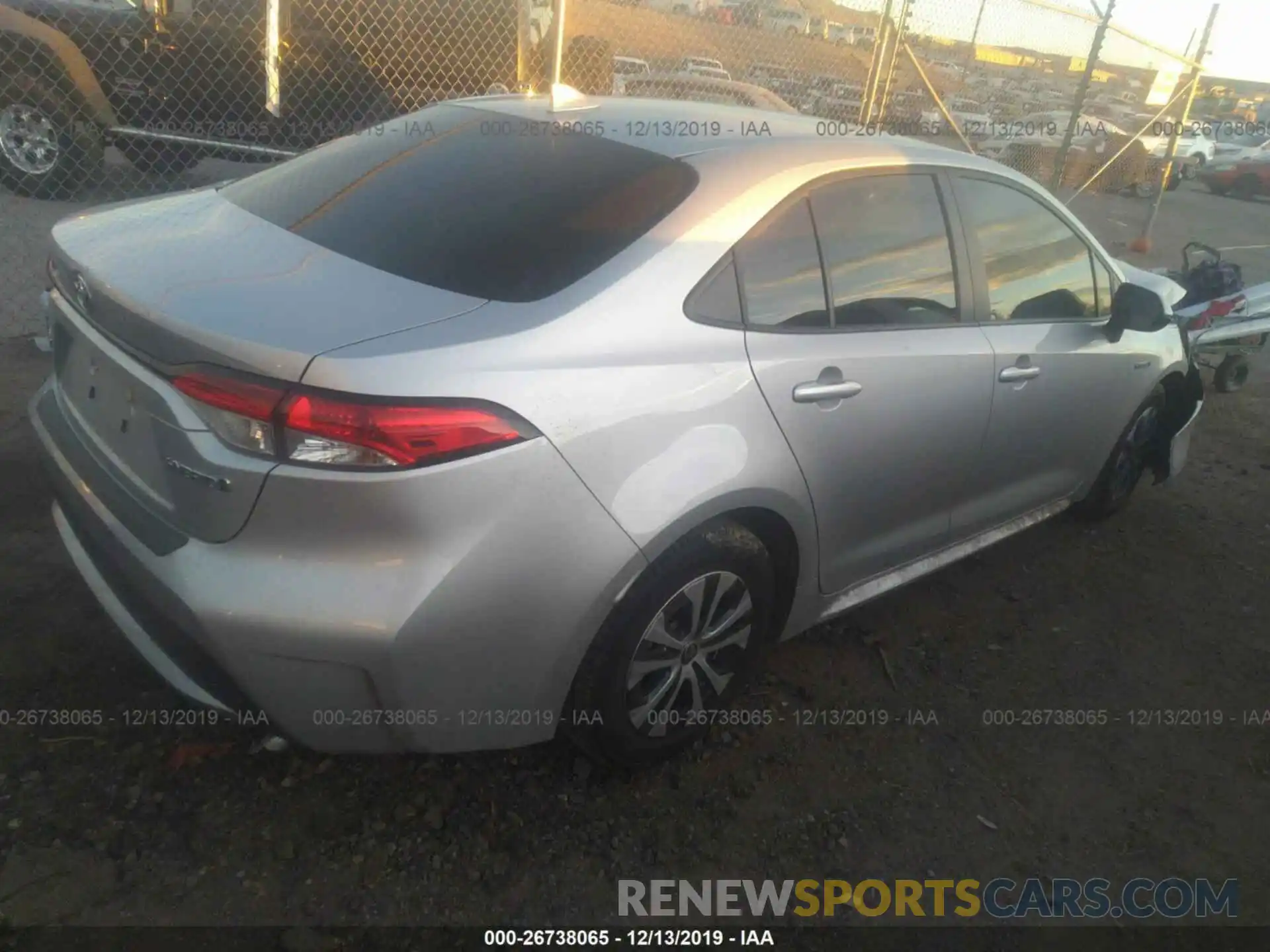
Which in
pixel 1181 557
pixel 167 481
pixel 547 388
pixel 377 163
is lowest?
pixel 1181 557

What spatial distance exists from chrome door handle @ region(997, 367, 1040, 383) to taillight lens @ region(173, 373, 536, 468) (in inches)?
78.1

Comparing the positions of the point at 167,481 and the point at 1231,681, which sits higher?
the point at 167,481

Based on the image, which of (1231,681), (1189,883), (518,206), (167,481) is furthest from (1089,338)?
(167,481)

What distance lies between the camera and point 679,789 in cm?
260

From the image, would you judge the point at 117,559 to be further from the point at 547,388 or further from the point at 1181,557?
the point at 1181,557

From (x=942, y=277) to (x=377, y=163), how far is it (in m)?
1.80


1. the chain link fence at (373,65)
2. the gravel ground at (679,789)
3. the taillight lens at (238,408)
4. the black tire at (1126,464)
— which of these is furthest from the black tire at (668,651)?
the chain link fence at (373,65)

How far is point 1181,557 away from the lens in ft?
14.1

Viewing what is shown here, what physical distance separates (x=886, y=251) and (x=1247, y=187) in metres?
23.9

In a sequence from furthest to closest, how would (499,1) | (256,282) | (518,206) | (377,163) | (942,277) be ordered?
1. (499,1)
2. (942,277)
3. (377,163)
4. (518,206)
5. (256,282)

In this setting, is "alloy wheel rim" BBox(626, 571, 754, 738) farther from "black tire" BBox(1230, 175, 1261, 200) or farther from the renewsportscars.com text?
"black tire" BBox(1230, 175, 1261, 200)

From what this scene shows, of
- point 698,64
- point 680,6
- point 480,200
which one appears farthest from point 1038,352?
point 698,64

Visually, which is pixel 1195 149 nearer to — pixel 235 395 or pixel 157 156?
pixel 157 156

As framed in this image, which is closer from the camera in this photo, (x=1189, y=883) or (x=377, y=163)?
(x=1189, y=883)
